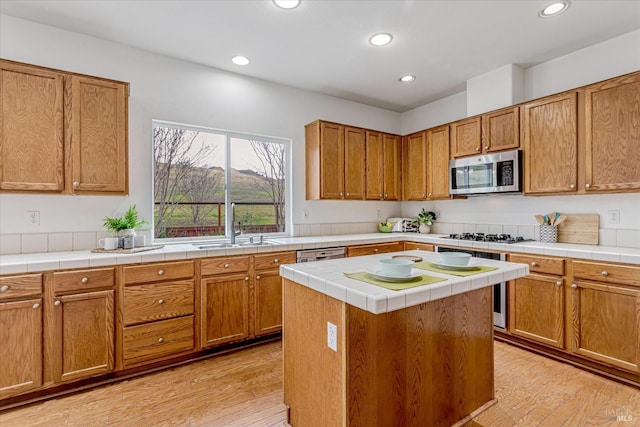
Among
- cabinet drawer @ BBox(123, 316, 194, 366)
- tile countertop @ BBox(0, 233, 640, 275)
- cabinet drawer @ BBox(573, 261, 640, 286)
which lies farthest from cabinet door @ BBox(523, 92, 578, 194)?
cabinet drawer @ BBox(123, 316, 194, 366)

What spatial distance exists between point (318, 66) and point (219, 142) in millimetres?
1340

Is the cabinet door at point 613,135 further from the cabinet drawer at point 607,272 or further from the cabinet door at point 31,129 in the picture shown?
the cabinet door at point 31,129

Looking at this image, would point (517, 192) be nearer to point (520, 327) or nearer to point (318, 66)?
point (520, 327)

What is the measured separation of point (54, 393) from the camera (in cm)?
220

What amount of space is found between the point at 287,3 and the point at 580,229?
3.22 meters

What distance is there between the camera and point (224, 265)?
110 inches

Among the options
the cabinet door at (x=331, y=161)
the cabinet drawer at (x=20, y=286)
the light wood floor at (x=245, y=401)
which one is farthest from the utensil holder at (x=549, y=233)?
the cabinet drawer at (x=20, y=286)

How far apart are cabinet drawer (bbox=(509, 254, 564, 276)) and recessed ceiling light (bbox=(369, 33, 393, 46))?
2260 millimetres

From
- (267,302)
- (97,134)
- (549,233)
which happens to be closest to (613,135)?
(549,233)

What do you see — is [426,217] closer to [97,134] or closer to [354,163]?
[354,163]

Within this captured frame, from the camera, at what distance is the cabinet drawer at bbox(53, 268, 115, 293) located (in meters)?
2.16

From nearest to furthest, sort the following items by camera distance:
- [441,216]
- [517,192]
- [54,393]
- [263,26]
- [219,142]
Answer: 1. [54,393]
2. [263,26]
3. [517,192]
4. [219,142]
5. [441,216]

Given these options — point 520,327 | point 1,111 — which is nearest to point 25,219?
point 1,111

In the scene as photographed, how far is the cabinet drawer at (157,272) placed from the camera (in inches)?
94.0
